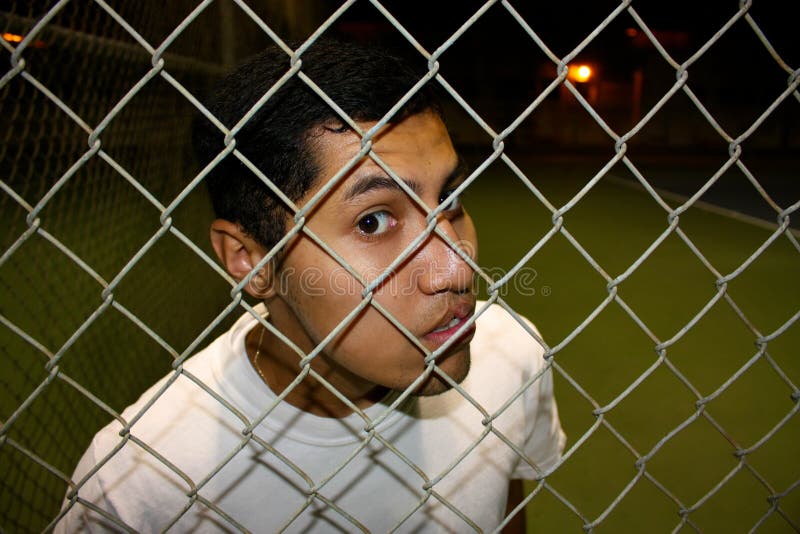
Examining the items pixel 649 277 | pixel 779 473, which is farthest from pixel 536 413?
pixel 649 277

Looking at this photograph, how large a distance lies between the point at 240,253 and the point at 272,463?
450 millimetres

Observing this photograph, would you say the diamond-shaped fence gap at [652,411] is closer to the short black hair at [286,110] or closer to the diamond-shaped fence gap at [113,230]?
the short black hair at [286,110]

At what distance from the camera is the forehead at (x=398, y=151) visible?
3.08 feet

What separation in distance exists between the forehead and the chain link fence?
0.22m

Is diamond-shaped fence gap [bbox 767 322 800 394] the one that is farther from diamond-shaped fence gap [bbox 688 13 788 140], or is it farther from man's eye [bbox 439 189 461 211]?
diamond-shaped fence gap [bbox 688 13 788 140]

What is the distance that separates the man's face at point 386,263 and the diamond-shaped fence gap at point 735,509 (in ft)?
5.83

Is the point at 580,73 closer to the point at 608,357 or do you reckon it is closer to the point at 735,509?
the point at 608,357

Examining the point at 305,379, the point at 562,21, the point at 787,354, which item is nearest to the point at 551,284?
the point at 787,354

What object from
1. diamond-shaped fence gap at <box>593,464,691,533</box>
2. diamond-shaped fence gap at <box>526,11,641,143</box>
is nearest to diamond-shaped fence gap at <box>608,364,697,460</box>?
diamond-shaped fence gap at <box>593,464,691,533</box>

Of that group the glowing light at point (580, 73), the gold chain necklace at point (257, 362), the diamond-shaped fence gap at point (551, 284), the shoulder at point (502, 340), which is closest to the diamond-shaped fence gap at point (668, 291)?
the diamond-shaped fence gap at point (551, 284)

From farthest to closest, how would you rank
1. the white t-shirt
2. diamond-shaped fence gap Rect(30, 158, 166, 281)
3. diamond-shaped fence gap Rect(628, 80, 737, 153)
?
1. diamond-shaped fence gap Rect(628, 80, 737, 153)
2. diamond-shaped fence gap Rect(30, 158, 166, 281)
3. the white t-shirt

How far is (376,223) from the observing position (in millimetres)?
956

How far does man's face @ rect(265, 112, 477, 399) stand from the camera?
90 cm

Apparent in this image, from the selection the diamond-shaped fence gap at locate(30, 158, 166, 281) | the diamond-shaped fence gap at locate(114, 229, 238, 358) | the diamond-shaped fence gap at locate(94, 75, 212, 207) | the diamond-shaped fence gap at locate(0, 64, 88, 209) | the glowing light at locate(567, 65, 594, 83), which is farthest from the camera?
the glowing light at locate(567, 65, 594, 83)
